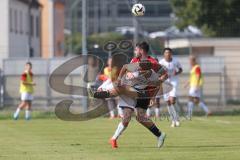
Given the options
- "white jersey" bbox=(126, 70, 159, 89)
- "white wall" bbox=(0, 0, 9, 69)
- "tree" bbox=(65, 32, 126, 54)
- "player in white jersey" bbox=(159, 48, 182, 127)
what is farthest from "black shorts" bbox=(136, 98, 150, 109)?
"tree" bbox=(65, 32, 126, 54)

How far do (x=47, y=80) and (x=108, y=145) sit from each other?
65.3 ft

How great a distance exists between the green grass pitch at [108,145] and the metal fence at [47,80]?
1156 centimetres

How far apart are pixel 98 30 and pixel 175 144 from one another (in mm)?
78442

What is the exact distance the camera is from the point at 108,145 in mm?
17766

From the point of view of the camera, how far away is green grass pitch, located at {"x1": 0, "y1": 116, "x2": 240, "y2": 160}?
50.4 feet

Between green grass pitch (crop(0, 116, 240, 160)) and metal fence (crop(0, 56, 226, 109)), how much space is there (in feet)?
37.9

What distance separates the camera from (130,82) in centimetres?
1777

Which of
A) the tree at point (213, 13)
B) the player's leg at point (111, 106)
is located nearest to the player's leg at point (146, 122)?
the player's leg at point (111, 106)

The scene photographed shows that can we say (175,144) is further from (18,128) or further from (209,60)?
(209,60)

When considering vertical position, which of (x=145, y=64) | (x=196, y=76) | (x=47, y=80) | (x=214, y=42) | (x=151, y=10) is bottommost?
(x=47, y=80)

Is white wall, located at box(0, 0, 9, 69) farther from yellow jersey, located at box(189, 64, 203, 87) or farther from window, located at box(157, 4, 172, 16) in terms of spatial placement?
window, located at box(157, 4, 172, 16)

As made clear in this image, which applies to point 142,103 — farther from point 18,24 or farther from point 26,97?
point 18,24

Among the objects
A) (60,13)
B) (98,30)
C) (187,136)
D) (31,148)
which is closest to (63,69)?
(187,136)

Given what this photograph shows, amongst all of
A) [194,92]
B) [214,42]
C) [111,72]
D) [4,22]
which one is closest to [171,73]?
[111,72]
